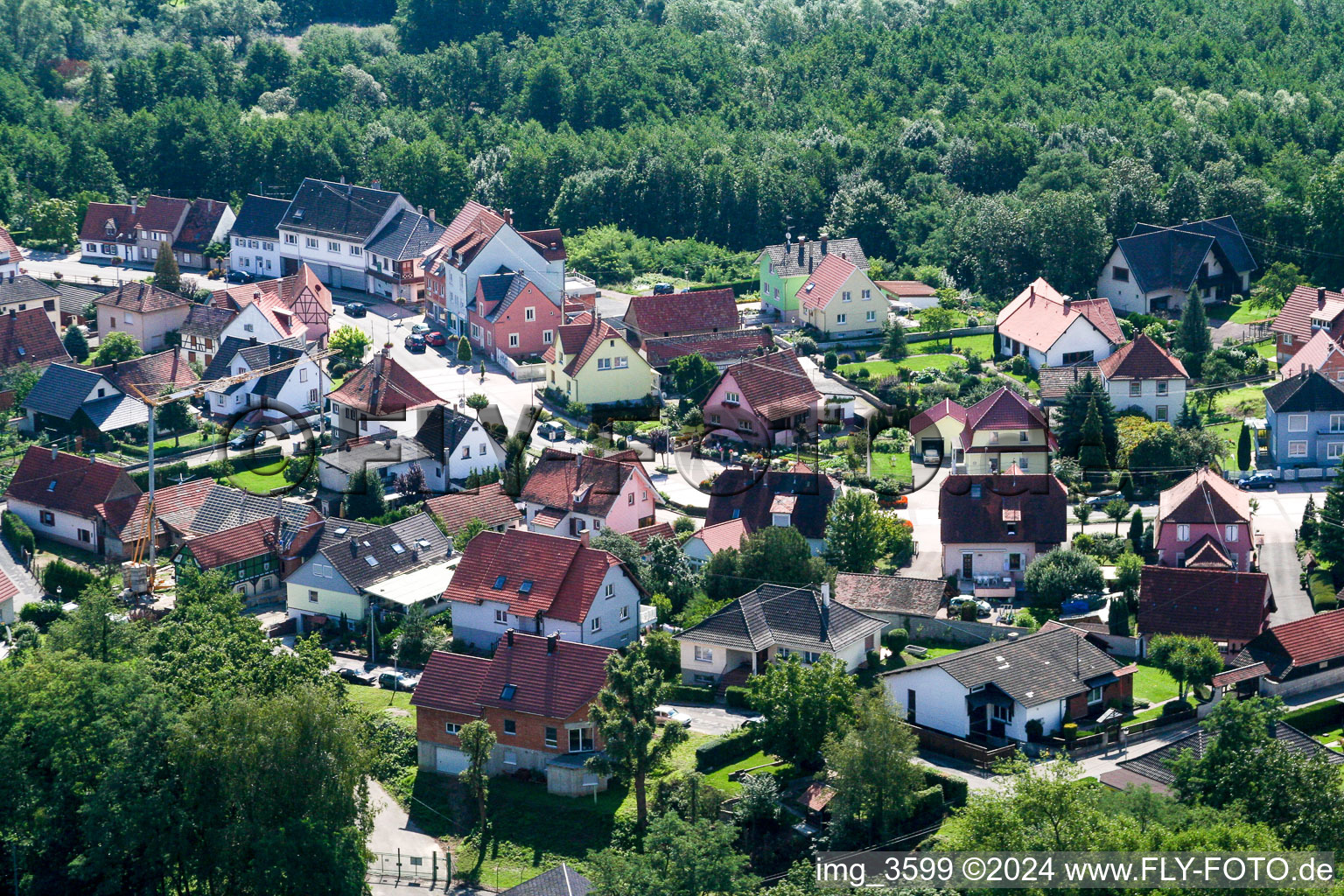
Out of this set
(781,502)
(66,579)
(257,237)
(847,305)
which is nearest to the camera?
(781,502)

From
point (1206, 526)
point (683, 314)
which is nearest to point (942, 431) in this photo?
point (1206, 526)

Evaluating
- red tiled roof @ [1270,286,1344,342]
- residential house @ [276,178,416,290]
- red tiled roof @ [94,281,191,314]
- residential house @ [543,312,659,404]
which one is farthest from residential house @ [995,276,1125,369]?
red tiled roof @ [94,281,191,314]

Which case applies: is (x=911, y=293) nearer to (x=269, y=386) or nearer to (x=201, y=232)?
(x=269, y=386)

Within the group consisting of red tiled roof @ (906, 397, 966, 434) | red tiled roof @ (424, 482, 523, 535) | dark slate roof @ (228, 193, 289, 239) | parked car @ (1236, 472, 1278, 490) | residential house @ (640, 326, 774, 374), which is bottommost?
red tiled roof @ (424, 482, 523, 535)

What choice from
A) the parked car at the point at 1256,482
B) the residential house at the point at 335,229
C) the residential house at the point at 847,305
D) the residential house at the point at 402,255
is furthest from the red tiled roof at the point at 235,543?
the parked car at the point at 1256,482

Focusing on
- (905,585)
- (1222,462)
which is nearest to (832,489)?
(905,585)

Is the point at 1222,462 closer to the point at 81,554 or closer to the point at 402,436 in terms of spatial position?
the point at 402,436

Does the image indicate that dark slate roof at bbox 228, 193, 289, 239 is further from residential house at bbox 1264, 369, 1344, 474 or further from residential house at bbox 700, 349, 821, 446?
residential house at bbox 1264, 369, 1344, 474

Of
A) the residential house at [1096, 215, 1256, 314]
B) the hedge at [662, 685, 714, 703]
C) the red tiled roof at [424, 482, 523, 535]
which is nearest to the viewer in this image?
the hedge at [662, 685, 714, 703]
